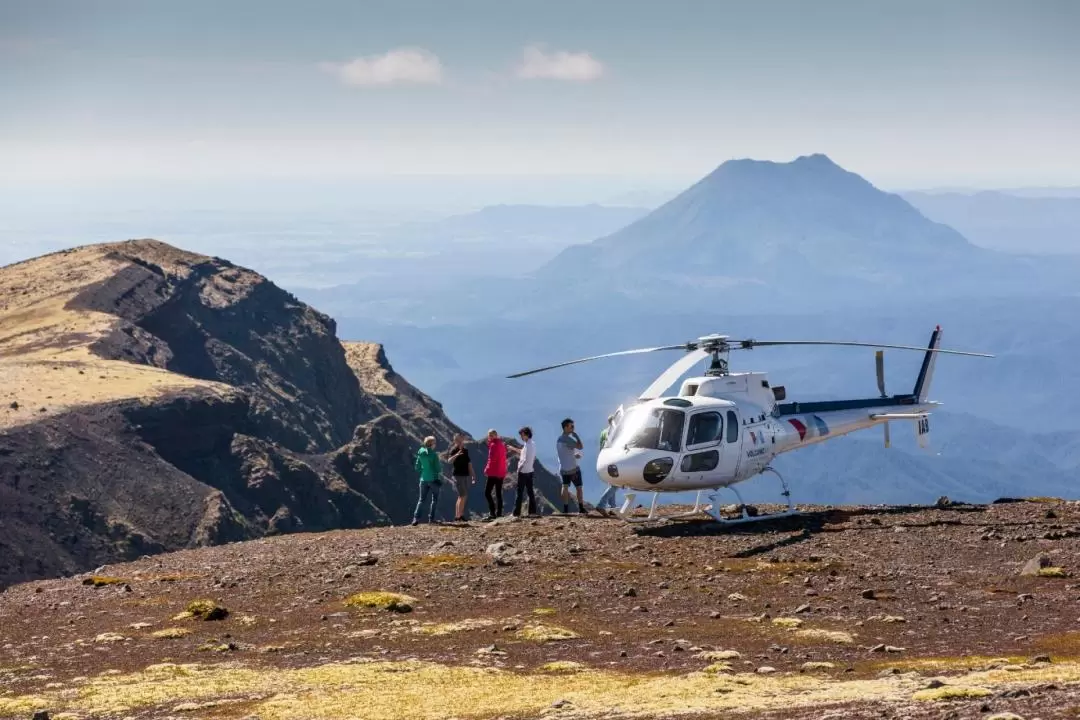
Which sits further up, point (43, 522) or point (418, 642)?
point (418, 642)

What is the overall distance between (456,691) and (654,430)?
16043 millimetres

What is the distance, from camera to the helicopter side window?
33.9 meters

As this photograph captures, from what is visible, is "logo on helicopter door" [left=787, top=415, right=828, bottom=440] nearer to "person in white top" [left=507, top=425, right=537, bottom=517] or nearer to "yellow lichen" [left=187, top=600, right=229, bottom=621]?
"person in white top" [left=507, top=425, right=537, bottom=517]

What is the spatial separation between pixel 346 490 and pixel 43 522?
119 feet

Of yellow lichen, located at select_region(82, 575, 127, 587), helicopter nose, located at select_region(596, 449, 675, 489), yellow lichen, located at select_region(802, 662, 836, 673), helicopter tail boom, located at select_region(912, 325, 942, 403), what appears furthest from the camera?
helicopter tail boom, located at select_region(912, 325, 942, 403)

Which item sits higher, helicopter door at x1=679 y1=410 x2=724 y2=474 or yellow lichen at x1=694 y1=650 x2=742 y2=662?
helicopter door at x1=679 y1=410 x2=724 y2=474

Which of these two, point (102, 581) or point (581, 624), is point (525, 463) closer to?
point (102, 581)

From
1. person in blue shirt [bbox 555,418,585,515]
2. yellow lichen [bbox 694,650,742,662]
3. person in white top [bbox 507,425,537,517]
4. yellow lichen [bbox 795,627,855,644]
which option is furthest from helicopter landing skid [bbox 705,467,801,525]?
yellow lichen [bbox 694,650,742,662]

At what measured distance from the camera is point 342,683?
63.2 feet

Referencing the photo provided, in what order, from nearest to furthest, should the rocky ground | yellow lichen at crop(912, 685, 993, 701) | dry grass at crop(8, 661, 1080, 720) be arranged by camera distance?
yellow lichen at crop(912, 685, 993, 701), dry grass at crop(8, 661, 1080, 720), the rocky ground

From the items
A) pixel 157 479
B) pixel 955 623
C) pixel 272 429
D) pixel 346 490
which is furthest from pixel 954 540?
pixel 272 429

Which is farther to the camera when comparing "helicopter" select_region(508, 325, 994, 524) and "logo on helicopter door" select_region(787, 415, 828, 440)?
"logo on helicopter door" select_region(787, 415, 828, 440)

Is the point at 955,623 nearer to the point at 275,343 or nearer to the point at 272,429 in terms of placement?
the point at 272,429

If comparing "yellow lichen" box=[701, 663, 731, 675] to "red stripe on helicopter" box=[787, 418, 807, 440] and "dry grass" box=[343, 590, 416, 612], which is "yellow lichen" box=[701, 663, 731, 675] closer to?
"dry grass" box=[343, 590, 416, 612]
